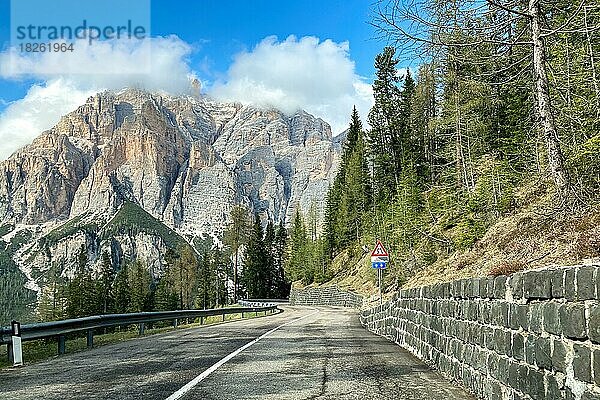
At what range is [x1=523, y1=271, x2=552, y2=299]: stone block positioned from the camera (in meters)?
4.95

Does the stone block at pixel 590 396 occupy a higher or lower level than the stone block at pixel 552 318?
lower

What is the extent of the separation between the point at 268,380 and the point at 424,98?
5948 centimetres

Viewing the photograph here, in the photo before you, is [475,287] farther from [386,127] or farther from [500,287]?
[386,127]

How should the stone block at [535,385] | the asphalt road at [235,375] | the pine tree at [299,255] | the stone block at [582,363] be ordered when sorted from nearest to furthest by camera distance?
the stone block at [582,363], the stone block at [535,385], the asphalt road at [235,375], the pine tree at [299,255]

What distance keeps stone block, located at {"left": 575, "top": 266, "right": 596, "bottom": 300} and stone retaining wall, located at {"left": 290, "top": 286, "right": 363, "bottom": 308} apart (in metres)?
44.2

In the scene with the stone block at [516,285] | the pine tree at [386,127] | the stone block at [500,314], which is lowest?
the stone block at [500,314]

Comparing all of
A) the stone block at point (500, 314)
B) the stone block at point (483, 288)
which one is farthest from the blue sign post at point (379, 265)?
the stone block at point (500, 314)

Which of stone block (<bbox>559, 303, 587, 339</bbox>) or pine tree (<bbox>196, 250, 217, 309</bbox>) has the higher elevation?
stone block (<bbox>559, 303, 587, 339</bbox>)

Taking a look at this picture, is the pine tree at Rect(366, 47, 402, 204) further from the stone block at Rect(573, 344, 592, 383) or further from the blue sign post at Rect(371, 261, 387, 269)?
the stone block at Rect(573, 344, 592, 383)

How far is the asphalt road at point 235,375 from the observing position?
300 inches

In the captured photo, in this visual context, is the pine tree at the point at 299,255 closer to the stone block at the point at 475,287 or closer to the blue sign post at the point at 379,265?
the blue sign post at the point at 379,265

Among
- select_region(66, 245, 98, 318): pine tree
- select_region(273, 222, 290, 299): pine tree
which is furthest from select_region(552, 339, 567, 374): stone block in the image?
select_region(273, 222, 290, 299): pine tree

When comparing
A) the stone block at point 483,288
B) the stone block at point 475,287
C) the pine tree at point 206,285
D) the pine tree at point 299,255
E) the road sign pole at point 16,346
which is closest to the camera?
the stone block at point 483,288

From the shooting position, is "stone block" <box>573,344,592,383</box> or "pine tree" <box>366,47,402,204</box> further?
"pine tree" <box>366,47,402,204</box>
